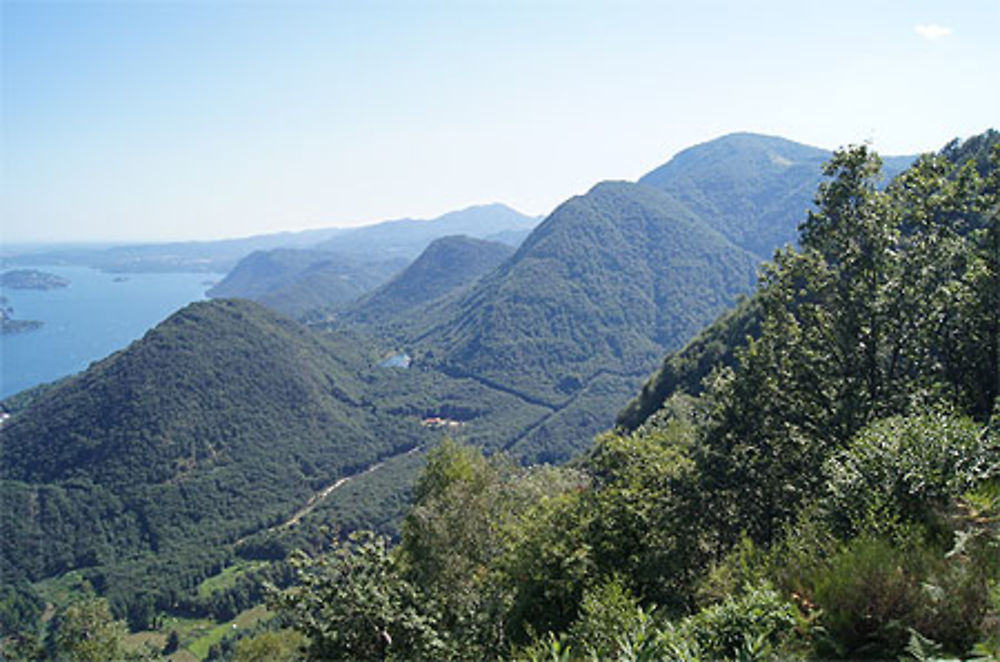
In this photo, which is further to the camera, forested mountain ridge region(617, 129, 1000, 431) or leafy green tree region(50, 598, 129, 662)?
forested mountain ridge region(617, 129, 1000, 431)

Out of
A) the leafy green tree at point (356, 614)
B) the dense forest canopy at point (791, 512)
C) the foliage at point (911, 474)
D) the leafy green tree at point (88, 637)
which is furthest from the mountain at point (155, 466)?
the foliage at point (911, 474)

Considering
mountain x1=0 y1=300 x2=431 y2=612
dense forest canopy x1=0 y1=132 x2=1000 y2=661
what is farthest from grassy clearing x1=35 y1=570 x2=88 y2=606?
dense forest canopy x1=0 y1=132 x2=1000 y2=661

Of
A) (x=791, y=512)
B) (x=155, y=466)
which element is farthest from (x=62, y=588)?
(x=791, y=512)

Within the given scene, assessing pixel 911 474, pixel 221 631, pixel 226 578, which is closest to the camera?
pixel 911 474

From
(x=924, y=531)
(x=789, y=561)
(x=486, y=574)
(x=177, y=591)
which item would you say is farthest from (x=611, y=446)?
(x=177, y=591)

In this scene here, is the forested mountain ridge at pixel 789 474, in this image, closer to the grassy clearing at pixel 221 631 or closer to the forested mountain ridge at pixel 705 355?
the forested mountain ridge at pixel 705 355

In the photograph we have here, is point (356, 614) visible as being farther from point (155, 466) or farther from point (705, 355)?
point (155, 466)

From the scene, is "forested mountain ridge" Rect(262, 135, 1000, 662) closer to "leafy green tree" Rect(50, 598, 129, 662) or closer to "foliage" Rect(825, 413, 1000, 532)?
"foliage" Rect(825, 413, 1000, 532)

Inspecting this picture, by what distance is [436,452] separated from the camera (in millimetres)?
33438

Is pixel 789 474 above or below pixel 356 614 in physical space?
above

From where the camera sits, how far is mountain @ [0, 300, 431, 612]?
13575 centimetres

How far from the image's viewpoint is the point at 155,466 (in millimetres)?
161000

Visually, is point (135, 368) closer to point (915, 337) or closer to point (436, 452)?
point (436, 452)

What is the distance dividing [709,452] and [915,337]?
641 centimetres
